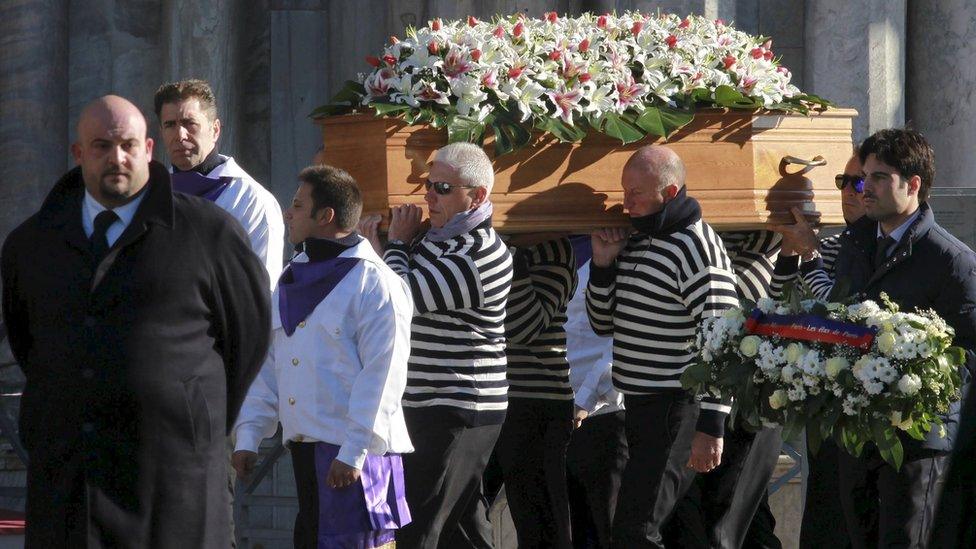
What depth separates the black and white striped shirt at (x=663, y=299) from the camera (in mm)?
5836

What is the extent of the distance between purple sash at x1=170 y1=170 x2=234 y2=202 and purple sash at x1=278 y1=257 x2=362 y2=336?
1.77ft

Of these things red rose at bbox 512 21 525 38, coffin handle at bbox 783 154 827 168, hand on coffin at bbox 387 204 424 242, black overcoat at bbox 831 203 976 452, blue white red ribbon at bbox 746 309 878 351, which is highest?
red rose at bbox 512 21 525 38

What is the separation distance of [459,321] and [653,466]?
0.79 meters

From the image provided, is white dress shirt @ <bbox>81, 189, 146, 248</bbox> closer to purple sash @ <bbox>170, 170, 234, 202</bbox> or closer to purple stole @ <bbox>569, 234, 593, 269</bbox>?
purple sash @ <bbox>170, 170, 234, 202</bbox>

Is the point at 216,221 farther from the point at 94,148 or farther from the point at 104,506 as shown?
the point at 104,506

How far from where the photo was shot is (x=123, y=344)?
13.3ft

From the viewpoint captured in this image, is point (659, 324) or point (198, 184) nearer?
point (198, 184)

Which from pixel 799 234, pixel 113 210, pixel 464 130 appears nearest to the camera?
pixel 113 210

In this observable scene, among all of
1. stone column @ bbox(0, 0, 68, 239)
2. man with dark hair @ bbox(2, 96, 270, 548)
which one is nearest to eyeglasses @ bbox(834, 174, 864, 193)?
man with dark hair @ bbox(2, 96, 270, 548)

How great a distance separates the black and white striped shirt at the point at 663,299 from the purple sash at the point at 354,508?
111cm

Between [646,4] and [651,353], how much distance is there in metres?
2.94

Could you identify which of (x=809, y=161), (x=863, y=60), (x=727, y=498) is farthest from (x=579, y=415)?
(x=863, y=60)

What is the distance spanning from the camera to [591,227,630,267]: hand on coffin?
6012 millimetres

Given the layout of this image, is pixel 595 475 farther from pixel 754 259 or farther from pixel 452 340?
pixel 452 340
